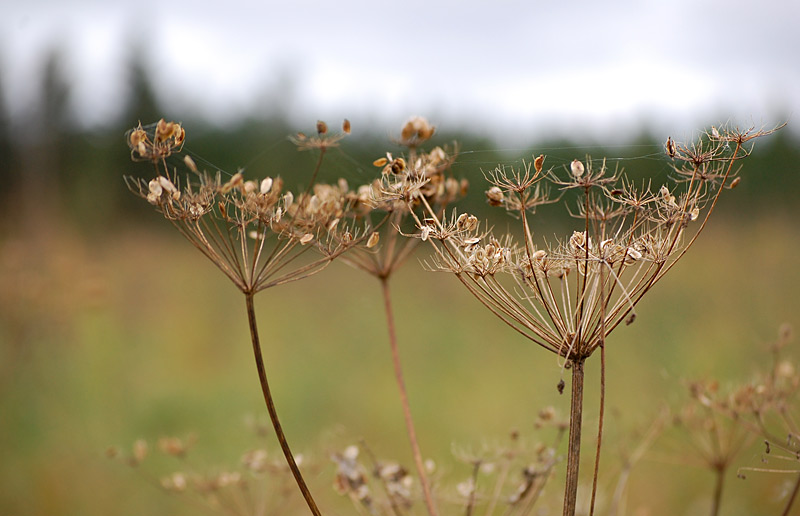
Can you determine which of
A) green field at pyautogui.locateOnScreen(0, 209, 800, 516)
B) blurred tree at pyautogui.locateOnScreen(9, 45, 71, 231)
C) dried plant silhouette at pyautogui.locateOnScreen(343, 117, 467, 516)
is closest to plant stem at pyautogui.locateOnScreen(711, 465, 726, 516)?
dried plant silhouette at pyautogui.locateOnScreen(343, 117, 467, 516)

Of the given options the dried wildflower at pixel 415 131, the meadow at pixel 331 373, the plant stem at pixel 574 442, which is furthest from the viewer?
the meadow at pixel 331 373

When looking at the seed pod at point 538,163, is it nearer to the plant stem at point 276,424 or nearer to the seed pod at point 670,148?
the seed pod at point 670,148

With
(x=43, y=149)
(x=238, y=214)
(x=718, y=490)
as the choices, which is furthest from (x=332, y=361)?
(x=43, y=149)

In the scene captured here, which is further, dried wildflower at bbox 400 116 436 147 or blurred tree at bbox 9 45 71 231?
blurred tree at bbox 9 45 71 231

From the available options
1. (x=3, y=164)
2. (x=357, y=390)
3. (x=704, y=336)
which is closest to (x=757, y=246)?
(x=704, y=336)

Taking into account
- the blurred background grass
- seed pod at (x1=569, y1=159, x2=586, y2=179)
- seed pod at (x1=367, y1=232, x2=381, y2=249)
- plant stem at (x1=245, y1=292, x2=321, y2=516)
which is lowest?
the blurred background grass

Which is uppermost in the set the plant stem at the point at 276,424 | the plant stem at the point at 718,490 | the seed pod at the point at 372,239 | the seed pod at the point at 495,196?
the seed pod at the point at 495,196

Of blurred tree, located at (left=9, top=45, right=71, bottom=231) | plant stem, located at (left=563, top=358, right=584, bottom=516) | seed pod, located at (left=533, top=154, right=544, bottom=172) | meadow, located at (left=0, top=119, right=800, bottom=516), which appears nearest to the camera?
plant stem, located at (left=563, top=358, right=584, bottom=516)

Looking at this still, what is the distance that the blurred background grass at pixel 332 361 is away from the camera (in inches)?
157

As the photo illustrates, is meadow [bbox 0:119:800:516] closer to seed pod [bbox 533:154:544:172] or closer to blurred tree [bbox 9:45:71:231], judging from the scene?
seed pod [bbox 533:154:544:172]

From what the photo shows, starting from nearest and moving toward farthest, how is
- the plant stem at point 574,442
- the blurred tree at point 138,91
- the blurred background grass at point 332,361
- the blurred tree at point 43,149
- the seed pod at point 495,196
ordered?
the plant stem at point 574,442, the seed pod at point 495,196, the blurred background grass at point 332,361, the blurred tree at point 43,149, the blurred tree at point 138,91

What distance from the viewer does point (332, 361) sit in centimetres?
618

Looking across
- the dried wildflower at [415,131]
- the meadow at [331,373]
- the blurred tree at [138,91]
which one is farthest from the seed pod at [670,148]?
the blurred tree at [138,91]

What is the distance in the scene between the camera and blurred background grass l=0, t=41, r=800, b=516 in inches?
157
